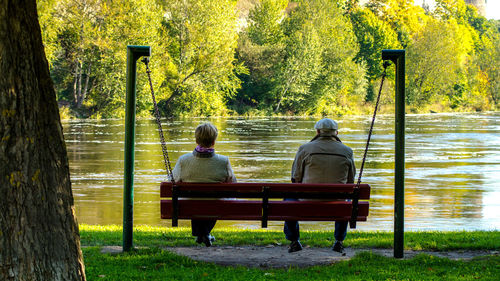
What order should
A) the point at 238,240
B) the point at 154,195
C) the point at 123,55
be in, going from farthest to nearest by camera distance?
the point at 123,55
the point at 154,195
the point at 238,240

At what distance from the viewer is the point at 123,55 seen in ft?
186

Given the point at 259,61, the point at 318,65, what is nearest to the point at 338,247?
the point at 259,61

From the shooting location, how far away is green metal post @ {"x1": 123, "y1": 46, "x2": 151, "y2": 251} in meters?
7.24

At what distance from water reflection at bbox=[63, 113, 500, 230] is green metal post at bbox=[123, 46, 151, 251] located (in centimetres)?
476

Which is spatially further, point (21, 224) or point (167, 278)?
point (167, 278)

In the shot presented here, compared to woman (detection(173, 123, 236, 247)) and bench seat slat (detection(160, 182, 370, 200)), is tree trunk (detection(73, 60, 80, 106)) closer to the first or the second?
woman (detection(173, 123, 236, 247))

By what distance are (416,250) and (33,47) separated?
15.7 ft

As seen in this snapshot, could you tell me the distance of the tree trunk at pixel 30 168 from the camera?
16.3ft

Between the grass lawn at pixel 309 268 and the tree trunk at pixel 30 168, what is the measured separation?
1.21m

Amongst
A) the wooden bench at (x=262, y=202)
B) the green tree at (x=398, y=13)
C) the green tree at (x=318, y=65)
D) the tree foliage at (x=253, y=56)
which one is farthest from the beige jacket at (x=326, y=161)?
the green tree at (x=398, y=13)

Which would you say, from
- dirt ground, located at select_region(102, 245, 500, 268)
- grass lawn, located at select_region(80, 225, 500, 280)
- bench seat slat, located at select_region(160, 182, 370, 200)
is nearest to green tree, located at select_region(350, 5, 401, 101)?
grass lawn, located at select_region(80, 225, 500, 280)

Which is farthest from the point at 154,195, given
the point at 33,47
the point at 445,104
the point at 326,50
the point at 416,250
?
the point at 445,104

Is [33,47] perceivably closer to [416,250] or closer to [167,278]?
[167,278]

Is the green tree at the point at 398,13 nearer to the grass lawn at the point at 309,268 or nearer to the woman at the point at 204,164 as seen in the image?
the grass lawn at the point at 309,268
